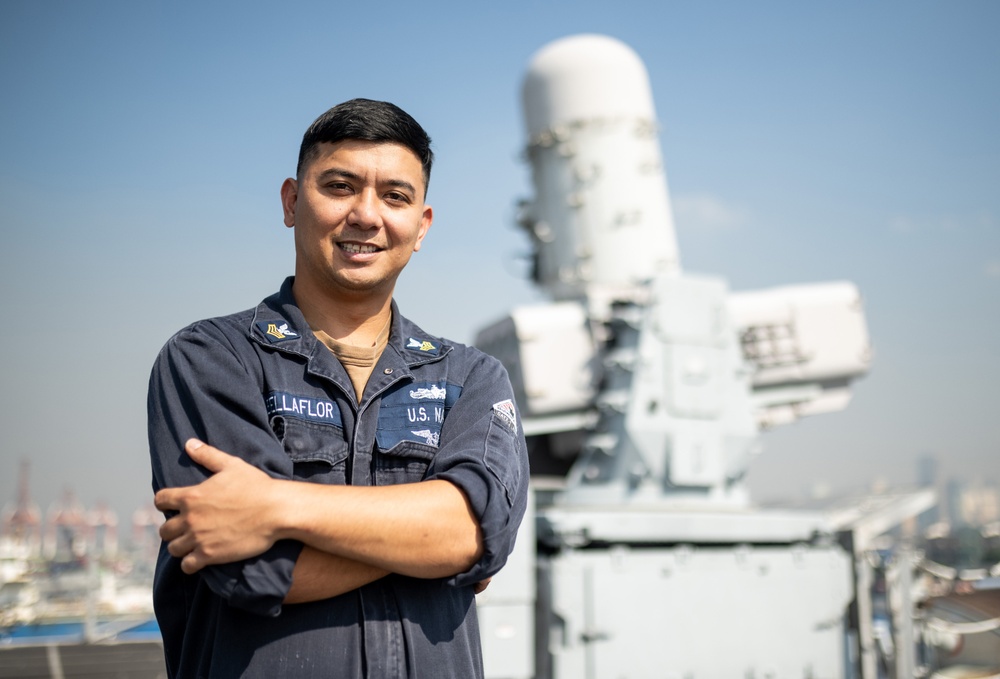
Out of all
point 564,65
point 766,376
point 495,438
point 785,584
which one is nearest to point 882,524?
point 766,376

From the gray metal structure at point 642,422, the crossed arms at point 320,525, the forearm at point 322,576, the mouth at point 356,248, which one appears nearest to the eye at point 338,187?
the mouth at point 356,248

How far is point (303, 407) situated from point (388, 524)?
32cm

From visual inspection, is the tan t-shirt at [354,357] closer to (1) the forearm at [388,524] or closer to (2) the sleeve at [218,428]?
(2) the sleeve at [218,428]

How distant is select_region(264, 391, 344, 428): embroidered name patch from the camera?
1.72 metres

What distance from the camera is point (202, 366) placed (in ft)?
5.59

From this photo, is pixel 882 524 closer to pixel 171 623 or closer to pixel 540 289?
pixel 540 289

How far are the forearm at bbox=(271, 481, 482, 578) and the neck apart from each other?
42 centimetres

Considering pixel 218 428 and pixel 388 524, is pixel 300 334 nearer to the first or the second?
pixel 218 428

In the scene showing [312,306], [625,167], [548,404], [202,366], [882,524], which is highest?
[625,167]

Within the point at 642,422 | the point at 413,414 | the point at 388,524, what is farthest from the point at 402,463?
the point at 642,422

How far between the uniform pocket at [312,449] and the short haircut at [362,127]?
1.85 feet

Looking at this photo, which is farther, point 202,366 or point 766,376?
point 766,376

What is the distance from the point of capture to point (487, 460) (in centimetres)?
176

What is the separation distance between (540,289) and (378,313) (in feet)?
23.4
